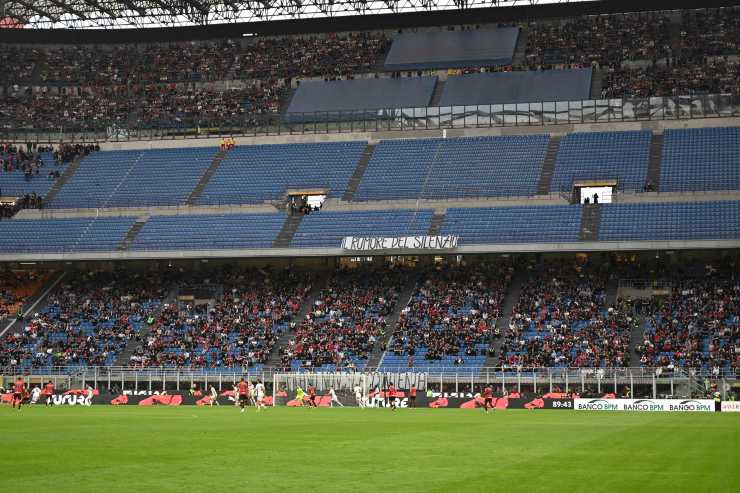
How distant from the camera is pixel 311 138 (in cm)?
9675

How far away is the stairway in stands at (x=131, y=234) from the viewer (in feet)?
283

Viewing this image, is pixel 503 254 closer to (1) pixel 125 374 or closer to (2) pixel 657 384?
(2) pixel 657 384

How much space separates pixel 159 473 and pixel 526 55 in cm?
8455

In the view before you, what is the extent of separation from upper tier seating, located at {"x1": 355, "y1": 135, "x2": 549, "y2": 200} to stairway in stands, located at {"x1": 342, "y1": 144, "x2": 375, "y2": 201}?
0.51m

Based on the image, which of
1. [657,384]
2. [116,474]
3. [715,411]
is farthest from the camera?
[657,384]

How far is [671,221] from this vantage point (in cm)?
7569

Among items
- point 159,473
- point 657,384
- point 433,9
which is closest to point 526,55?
point 433,9

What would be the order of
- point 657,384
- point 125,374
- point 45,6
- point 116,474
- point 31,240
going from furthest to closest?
point 45,6 → point 31,240 → point 125,374 → point 657,384 → point 116,474

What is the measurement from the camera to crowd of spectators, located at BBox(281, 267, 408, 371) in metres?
73.6

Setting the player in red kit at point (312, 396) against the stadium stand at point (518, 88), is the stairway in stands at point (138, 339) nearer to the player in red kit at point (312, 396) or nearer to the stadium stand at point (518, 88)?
the player in red kit at point (312, 396)

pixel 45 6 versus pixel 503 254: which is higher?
pixel 45 6

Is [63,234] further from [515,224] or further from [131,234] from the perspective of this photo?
[515,224]

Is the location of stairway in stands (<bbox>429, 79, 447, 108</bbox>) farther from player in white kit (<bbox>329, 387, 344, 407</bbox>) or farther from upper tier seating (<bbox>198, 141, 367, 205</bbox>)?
player in white kit (<bbox>329, 387, 344, 407</bbox>)

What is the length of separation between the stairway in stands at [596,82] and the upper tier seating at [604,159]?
17.4ft
